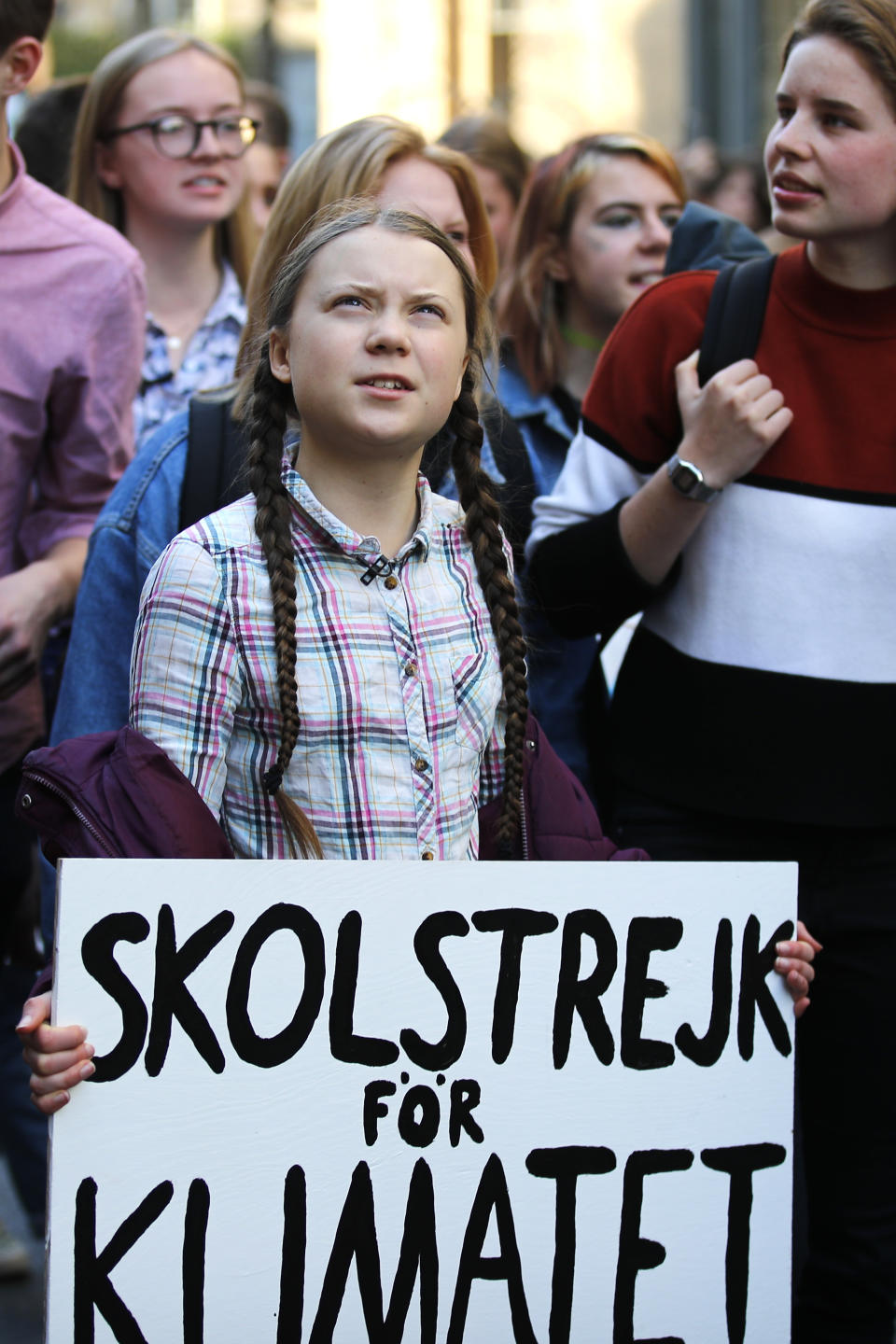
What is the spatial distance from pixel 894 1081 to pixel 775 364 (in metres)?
1.08

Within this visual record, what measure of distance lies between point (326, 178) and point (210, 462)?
49 cm

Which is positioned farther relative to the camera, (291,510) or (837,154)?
(837,154)

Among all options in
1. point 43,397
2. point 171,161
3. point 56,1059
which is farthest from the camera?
point 171,161

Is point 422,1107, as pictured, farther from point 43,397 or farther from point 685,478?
point 43,397

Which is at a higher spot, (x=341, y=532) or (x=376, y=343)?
(x=376, y=343)

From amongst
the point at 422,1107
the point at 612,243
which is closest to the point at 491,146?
the point at 612,243

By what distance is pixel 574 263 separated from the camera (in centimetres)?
373

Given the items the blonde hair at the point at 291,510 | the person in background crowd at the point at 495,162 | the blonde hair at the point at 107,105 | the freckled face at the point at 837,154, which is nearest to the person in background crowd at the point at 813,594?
the freckled face at the point at 837,154

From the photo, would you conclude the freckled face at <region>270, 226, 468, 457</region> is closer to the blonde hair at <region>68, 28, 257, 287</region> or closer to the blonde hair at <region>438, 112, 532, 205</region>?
the blonde hair at <region>68, 28, 257, 287</region>

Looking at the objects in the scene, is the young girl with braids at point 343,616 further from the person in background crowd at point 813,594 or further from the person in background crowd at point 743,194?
the person in background crowd at point 743,194

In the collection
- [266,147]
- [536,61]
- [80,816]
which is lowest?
[80,816]

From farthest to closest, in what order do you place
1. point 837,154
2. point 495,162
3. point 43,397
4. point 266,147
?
1. point 266,147
2. point 495,162
3. point 43,397
4. point 837,154

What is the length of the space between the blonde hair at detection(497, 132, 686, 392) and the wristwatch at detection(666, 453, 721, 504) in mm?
1106

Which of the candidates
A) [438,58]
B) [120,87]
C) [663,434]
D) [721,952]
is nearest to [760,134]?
[438,58]
